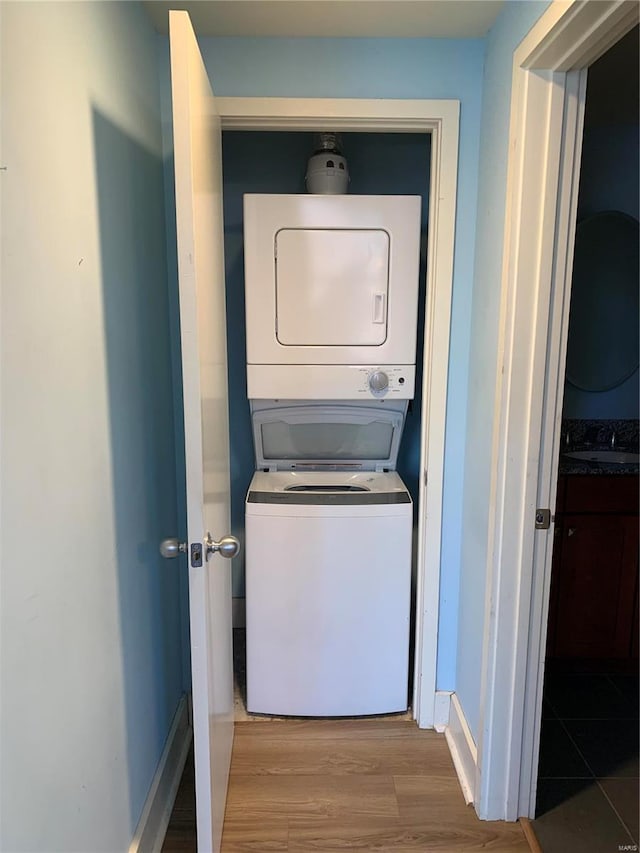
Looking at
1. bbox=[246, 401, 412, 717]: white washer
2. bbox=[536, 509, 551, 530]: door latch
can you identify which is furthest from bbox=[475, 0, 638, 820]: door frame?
bbox=[246, 401, 412, 717]: white washer

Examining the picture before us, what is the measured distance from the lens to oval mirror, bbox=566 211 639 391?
2584 millimetres

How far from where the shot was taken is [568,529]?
7.55 feet

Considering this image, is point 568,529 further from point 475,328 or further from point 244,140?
point 244,140

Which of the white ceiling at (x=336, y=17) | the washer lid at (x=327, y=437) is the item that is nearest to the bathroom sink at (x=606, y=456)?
the washer lid at (x=327, y=437)

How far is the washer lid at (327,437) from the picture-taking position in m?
2.10

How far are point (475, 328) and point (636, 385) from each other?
1333mm

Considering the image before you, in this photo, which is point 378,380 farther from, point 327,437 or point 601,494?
point 601,494

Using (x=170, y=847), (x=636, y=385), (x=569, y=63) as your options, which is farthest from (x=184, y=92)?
(x=636, y=385)

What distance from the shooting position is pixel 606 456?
2609 millimetres

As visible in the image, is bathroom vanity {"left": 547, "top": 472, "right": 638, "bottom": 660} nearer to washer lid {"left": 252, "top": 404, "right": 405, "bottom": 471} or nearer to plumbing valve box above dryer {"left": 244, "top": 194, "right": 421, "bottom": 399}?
washer lid {"left": 252, "top": 404, "right": 405, "bottom": 471}

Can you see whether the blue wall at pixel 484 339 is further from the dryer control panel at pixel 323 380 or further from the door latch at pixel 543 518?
the dryer control panel at pixel 323 380

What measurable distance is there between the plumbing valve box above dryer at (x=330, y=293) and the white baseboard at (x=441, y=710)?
1062 mm

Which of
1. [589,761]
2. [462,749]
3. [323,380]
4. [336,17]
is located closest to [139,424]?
[323,380]

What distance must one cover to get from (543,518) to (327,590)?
801 mm
